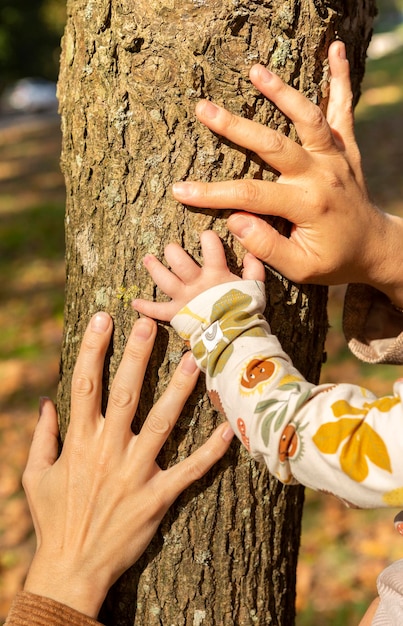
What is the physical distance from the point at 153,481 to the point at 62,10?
79.7ft

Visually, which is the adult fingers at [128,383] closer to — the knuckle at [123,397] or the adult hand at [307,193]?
the knuckle at [123,397]

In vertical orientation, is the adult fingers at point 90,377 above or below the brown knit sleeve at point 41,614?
above

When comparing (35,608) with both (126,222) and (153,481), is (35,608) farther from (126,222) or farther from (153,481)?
(126,222)

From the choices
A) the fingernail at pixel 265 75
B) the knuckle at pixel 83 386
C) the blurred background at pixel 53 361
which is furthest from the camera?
the blurred background at pixel 53 361

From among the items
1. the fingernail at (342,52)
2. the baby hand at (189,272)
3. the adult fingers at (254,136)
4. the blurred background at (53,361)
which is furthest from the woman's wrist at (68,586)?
the blurred background at (53,361)

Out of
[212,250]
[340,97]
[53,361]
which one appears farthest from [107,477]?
[53,361]

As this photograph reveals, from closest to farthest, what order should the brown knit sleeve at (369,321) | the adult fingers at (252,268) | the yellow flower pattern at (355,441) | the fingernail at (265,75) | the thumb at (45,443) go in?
the yellow flower pattern at (355,441) → the fingernail at (265,75) → the adult fingers at (252,268) → the thumb at (45,443) → the brown knit sleeve at (369,321)

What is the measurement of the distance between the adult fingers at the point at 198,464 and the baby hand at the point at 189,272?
324 mm

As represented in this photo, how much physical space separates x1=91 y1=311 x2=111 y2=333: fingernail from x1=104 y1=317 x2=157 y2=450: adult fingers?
0.27 ft

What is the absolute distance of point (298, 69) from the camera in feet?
5.08

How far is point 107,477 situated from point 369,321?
2.95ft

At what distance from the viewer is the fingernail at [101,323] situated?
168cm

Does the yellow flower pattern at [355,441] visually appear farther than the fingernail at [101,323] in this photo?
No

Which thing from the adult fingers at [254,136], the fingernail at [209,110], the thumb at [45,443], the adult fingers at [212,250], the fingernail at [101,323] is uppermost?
the fingernail at [209,110]
